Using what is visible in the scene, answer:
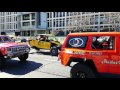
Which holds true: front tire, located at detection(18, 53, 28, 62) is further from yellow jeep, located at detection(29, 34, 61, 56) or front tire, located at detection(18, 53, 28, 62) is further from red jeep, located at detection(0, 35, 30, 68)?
yellow jeep, located at detection(29, 34, 61, 56)

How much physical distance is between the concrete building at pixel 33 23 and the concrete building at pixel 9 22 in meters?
5.92

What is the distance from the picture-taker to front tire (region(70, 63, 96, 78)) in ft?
25.4

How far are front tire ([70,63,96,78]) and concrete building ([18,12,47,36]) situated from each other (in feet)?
255

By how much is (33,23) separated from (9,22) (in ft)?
63.8

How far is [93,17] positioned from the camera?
71.7 m

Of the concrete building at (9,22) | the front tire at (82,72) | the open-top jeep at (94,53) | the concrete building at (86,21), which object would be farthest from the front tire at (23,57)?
the concrete building at (9,22)

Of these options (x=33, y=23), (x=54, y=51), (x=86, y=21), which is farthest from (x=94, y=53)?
(x=33, y=23)

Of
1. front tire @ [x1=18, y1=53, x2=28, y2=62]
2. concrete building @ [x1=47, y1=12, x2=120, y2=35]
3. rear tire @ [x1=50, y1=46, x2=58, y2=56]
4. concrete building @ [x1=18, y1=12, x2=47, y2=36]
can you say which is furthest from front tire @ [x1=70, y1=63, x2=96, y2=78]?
concrete building @ [x1=18, y1=12, x2=47, y2=36]

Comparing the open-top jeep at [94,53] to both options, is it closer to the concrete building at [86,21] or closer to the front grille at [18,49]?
the front grille at [18,49]

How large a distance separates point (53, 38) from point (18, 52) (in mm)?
7753

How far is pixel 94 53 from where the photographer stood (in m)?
7.72

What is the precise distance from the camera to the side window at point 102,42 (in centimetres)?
760
